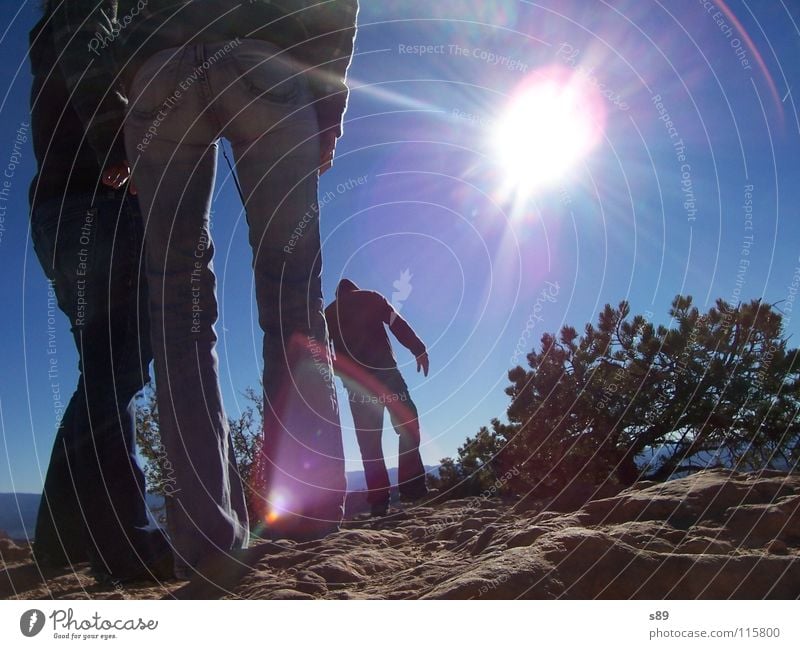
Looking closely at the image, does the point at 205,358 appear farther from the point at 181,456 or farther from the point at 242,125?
the point at 242,125

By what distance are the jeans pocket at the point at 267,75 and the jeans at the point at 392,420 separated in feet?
5.28

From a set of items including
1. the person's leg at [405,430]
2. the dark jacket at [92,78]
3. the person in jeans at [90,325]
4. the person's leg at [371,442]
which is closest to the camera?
the person in jeans at [90,325]

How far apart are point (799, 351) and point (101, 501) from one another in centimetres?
281

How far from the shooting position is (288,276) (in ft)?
5.03

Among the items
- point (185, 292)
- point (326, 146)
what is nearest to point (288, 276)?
point (185, 292)

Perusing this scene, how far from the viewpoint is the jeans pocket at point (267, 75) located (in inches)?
57.6

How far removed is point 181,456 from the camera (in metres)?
1.34

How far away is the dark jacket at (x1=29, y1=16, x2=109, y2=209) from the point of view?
1797mm

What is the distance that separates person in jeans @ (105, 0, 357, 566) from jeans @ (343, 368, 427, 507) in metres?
1.16

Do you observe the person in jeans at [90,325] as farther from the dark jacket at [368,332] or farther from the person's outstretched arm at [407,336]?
the person's outstretched arm at [407,336]

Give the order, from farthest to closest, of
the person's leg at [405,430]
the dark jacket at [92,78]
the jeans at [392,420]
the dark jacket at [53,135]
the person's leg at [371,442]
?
the person's leg at [405,430] → the jeans at [392,420] → the person's leg at [371,442] → the dark jacket at [53,135] → the dark jacket at [92,78]

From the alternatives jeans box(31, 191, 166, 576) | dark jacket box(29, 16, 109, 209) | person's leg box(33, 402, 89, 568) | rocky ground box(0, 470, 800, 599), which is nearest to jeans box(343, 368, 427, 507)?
rocky ground box(0, 470, 800, 599)

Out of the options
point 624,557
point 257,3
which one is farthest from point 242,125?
point 624,557

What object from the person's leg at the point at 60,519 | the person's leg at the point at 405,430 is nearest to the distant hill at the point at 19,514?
the person's leg at the point at 60,519
